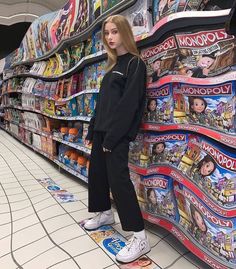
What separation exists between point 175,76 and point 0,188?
244cm

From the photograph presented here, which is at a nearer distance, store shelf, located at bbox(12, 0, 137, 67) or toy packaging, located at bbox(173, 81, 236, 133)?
toy packaging, located at bbox(173, 81, 236, 133)

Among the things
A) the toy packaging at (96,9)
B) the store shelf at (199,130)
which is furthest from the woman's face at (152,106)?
the toy packaging at (96,9)

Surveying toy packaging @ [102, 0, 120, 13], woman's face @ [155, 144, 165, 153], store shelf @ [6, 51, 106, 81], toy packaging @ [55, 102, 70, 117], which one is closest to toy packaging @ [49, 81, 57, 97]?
store shelf @ [6, 51, 106, 81]

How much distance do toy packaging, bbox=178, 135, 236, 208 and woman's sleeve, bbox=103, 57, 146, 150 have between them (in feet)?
1.22

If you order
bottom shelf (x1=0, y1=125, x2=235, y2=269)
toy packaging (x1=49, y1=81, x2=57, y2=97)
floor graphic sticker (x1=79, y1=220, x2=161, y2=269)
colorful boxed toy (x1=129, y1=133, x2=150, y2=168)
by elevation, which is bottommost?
floor graphic sticker (x1=79, y1=220, x2=161, y2=269)

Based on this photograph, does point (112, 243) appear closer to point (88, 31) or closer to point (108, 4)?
point (108, 4)

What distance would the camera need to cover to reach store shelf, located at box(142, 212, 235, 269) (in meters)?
1.52

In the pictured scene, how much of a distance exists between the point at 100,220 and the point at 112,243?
273 mm

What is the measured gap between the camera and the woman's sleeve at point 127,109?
5.95ft

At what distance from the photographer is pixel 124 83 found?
6.36 feet

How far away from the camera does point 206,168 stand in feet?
5.25

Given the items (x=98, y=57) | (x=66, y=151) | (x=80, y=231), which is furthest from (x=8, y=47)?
(x=80, y=231)

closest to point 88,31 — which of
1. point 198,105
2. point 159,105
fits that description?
point 159,105

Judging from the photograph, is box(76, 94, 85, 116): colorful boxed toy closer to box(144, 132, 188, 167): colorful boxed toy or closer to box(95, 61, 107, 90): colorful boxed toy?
box(95, 61, 107, 90): colorful boxed toy
